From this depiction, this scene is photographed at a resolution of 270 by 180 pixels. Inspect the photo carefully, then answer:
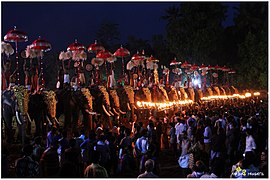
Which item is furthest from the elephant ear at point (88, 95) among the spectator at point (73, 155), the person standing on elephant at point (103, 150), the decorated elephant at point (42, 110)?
the spectator at point (73, 155)

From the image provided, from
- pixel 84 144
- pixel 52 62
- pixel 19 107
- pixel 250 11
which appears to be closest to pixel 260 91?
pixel 250 11

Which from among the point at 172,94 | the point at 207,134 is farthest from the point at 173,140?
the point at 172,94

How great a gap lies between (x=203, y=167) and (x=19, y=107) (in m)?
7.14

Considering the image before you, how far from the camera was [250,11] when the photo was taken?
40.2 meters

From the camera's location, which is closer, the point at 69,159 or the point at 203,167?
the point at 203,167

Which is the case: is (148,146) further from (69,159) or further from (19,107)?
(19,107)

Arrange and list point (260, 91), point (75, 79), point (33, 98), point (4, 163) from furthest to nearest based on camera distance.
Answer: point (260, 91)
point (75, 79)
point (33, 98)
point (4, 163)

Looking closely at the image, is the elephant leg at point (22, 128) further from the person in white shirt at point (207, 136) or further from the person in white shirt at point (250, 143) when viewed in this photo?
the person in white shirt at point (250, 143)

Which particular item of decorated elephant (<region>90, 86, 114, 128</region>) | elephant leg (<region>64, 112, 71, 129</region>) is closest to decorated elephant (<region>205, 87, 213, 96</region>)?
decorated elephant (<region>90, 86, 114, 128</region>)

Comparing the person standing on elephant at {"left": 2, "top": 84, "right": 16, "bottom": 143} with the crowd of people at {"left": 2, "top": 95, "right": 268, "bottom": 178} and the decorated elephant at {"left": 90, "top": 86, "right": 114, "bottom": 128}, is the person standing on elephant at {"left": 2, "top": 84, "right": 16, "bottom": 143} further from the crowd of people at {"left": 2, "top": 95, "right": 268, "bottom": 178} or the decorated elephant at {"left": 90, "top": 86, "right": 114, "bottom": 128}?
the decorated elephant at {"left": 90, "top": 86, "right": 114, "bottom": 128}

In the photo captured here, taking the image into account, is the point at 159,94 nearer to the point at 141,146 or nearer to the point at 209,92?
the point at 209,92

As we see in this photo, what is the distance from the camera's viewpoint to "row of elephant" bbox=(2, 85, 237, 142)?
39.1ft

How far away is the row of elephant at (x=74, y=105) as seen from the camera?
39.1ft

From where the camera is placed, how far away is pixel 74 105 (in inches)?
579
